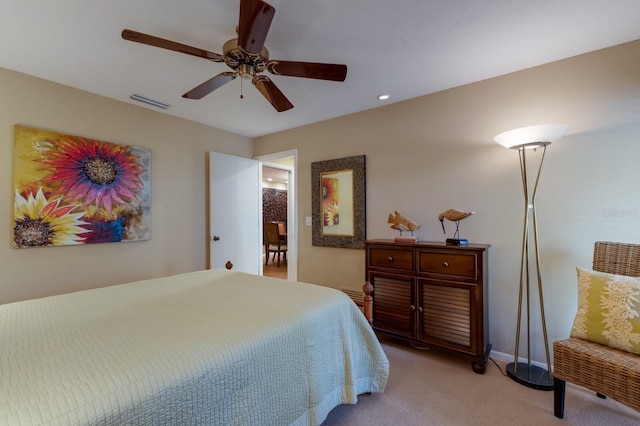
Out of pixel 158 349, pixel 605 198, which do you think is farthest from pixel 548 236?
pixel 158 349

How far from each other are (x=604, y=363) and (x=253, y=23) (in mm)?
2531

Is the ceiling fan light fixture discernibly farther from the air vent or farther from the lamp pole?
the lamp pole

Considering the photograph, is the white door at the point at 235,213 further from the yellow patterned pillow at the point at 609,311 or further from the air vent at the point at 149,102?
the yellow patterned pillow at the point at 609,311

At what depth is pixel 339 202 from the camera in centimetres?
344

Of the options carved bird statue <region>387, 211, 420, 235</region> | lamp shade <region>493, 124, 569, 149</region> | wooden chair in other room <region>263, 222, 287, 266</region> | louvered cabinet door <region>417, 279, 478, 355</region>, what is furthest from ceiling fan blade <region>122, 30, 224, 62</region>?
wooden chair in other room <region>263, 222, 287, 266</region>

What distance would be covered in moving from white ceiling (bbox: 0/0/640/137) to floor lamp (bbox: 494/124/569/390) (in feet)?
2.06

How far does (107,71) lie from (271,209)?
19.3ft

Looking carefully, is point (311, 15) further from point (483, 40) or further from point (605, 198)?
point (605, 198)

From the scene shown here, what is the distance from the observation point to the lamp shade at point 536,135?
6.34 feet

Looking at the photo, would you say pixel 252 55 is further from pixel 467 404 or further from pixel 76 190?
pixel 467 404

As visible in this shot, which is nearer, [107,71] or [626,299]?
[626,299]

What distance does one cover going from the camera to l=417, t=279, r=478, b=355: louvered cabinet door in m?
2.21

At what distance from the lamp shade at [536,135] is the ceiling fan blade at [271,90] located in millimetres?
1688

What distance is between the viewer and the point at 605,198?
2051mm
